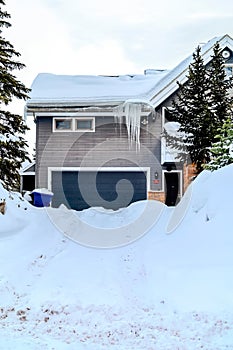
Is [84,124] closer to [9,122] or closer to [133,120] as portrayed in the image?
[133,120]

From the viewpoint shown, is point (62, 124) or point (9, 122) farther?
point (62, 124)

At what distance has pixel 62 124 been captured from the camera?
1554cm

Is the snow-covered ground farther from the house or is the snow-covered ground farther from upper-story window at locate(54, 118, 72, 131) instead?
upper-story window at locate(54, 118, 72, 131)

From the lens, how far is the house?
592 inches

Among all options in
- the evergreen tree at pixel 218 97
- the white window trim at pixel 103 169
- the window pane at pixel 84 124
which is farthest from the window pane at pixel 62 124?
the evergreen tree at pixel 218 97

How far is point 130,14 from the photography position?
14766mm

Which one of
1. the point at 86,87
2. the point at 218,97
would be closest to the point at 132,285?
the point at 218,97

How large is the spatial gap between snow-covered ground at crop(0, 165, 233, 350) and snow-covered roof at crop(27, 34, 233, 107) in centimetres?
794

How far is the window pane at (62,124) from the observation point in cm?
1552

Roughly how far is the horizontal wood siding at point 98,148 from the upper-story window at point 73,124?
17 centimetres

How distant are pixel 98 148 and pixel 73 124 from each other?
1.46 metres

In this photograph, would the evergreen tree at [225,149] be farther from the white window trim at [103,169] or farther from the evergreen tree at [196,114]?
the white window trim at [103,169]

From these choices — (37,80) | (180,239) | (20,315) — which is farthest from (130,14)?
(20,315)

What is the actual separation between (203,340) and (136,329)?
24.0 inches
